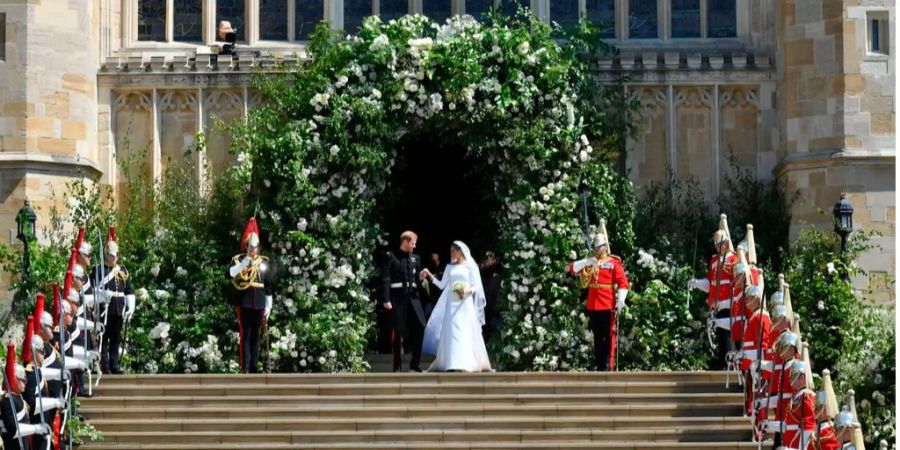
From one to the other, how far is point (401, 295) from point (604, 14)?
223 inches

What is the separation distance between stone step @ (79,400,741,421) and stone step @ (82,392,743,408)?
0.14 metres

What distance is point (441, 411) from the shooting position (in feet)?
83.0

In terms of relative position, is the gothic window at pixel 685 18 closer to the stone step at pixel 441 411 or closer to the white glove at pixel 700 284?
the white glove at pixel 700 284

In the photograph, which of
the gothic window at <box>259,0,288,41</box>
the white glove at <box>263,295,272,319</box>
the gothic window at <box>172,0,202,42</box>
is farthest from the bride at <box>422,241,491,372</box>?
the gothic window at <box>172,0,202,42</box>

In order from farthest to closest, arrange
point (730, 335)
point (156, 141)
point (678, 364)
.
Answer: point (156, 141)
point (678, 364)
point (730, 335)

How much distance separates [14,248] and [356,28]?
18.3ft

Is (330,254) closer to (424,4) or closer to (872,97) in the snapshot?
(424,4)

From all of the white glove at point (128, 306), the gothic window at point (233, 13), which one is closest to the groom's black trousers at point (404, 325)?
the white glove at point (128, 306)

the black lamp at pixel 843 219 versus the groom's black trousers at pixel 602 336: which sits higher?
the black lamp at pixel 843 219

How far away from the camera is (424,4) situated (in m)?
31.7

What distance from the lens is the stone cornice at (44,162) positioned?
2938 cm

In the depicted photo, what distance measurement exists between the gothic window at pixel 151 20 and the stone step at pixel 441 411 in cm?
742

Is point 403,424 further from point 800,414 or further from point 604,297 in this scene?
point 800,414

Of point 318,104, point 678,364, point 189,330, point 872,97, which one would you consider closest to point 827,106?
point 872,97
